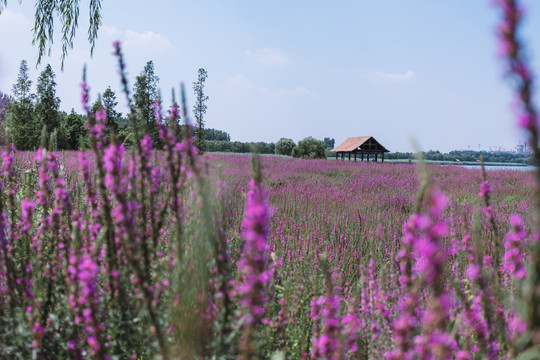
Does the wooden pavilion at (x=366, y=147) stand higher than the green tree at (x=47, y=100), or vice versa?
the green tree at (x=47, y=100)

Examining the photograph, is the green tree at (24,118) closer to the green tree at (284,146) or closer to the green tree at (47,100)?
the green tree at (47,100)

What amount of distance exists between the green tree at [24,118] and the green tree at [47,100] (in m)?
1.21

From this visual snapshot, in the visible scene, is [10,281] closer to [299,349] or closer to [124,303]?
[124,303]

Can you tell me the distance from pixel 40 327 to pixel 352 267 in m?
3.76

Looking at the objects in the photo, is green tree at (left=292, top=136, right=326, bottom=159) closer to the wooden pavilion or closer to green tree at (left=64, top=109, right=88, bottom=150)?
the wooden pavilion

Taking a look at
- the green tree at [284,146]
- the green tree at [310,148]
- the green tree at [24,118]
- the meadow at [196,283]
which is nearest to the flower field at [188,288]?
the meadow at [196,283]

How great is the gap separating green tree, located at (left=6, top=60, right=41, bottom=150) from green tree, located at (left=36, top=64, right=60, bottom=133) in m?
1.21

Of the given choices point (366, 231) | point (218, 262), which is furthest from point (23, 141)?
point (218, 262)

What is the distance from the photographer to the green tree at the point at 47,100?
134 ft

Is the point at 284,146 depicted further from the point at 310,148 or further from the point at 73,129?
the point at 73,129

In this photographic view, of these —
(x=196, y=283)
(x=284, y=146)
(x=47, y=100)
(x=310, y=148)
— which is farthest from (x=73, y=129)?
(x=196, y=283)

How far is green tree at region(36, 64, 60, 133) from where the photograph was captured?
41.0 m

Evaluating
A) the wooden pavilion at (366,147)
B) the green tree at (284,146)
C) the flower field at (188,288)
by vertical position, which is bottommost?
the flower field at (188,288)

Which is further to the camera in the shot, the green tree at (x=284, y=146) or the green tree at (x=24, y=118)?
the green tree at (x=284, y=146)
